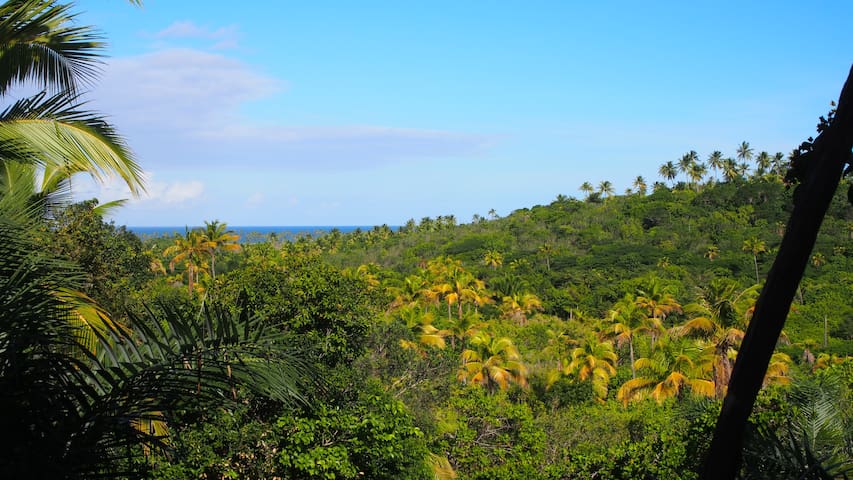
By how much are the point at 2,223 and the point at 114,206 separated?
4.72 metres

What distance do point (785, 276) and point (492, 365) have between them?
24845mm

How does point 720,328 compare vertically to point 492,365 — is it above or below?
above

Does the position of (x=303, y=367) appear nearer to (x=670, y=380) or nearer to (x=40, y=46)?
(x=40, y=46)

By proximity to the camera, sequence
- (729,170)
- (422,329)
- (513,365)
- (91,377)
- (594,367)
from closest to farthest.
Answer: (91,377) < (513,365) < (594,367) < (422,329) < (729,170)

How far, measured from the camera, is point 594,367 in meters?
27.6

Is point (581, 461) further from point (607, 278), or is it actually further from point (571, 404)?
point (607, 278)

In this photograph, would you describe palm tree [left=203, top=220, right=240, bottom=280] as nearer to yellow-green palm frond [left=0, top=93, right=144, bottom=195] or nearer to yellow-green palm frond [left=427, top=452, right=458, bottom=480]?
yellow-green palm frond [left=427, top=452, right=458, bottom=480]

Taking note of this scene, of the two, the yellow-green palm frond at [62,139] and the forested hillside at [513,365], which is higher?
the yellow-green palm frond at [62,139]

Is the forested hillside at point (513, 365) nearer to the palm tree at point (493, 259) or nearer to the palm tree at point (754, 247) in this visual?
the palm tree at point (754, 247)

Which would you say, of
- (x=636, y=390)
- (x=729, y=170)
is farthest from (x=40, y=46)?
(x=729, y=170)

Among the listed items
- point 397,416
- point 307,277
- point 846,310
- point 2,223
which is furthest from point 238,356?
point 846,310

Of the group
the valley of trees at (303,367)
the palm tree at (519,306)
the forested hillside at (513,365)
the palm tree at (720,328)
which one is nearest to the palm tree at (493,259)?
the forested hillside at (513,365)

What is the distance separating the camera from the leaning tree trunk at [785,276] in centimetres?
206

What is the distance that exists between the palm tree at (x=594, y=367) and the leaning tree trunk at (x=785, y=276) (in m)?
25.6
